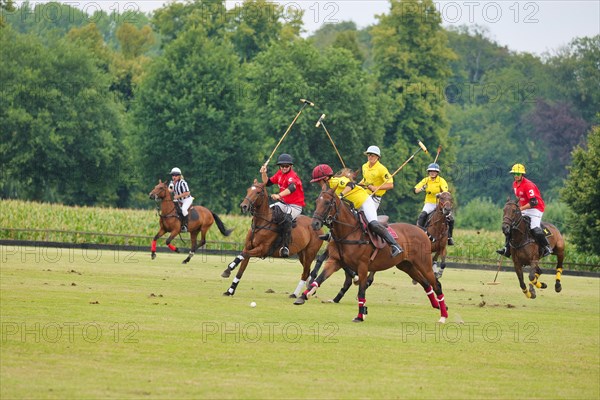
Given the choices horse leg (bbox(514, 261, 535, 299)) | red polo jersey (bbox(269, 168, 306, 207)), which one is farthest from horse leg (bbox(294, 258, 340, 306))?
horse leg (bbox(514, 261, 535, 299))

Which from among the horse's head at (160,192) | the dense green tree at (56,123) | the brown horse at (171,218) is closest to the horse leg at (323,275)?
the brown horse at (171,218)

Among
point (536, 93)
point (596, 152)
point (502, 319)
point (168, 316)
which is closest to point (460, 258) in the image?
point (596, 152)

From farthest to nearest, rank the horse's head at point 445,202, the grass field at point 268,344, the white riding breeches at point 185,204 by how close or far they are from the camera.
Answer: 1. the white riding breeches at point 185,204
2. the horse's head at point 445,202
3. the grass field at point 268,344

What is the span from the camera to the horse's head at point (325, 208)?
15.1 m

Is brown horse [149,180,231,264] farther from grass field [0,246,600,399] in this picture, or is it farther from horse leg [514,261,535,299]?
horse leg [514,261,535,299]

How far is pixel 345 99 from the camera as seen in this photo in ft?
190

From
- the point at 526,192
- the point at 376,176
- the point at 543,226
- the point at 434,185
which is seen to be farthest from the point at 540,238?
the point at 376,176

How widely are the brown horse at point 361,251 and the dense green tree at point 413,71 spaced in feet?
158

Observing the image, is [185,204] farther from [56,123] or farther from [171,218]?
[56,123]

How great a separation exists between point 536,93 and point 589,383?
84.2 metres

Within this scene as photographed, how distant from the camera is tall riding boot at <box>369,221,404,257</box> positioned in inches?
614

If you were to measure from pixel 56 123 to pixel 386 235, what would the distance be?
4386 cm

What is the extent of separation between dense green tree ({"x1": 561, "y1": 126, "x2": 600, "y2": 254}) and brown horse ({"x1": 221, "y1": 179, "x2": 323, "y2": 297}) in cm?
2127

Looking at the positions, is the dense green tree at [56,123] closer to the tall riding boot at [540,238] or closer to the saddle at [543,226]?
the saddle at [543,226]
